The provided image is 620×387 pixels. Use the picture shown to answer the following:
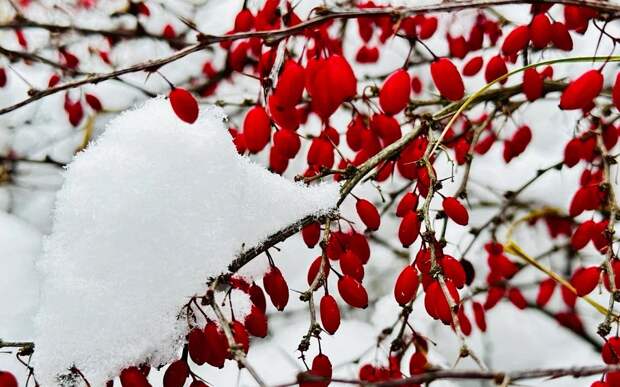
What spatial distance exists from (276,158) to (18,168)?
1.72 meters

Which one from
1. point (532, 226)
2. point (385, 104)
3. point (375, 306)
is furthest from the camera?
point (532, 226)

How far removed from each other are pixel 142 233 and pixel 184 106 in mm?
191

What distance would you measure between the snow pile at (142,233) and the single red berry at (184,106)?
0.14 feet

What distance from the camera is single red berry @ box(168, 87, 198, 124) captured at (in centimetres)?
98

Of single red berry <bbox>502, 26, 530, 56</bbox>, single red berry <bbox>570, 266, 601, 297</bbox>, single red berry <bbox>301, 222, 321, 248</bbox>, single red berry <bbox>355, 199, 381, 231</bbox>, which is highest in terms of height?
single red berry <bbox>502, 26, 530, 56</bbox>

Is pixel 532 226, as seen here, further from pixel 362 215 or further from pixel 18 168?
pixel 18 168

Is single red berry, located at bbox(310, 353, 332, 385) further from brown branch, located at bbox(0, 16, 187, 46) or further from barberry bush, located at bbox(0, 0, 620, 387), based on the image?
brown branch, located at bbox(0, 16, 187, 46)

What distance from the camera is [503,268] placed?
1.65 metres

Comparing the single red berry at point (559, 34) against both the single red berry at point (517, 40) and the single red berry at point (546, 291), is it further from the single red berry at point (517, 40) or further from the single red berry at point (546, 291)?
the single red berry at point (546, 291)

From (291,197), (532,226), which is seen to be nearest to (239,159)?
(291,197)

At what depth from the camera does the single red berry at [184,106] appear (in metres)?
0.98

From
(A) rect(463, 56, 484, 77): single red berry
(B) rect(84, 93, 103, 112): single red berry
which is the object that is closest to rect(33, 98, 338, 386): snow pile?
(A) rect(463, 56, 484, 77): single red berry

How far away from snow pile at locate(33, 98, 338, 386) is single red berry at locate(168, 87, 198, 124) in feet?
0.14

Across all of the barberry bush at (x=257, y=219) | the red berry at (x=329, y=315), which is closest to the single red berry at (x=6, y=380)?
the barberry bush at (x=257, y=219)
